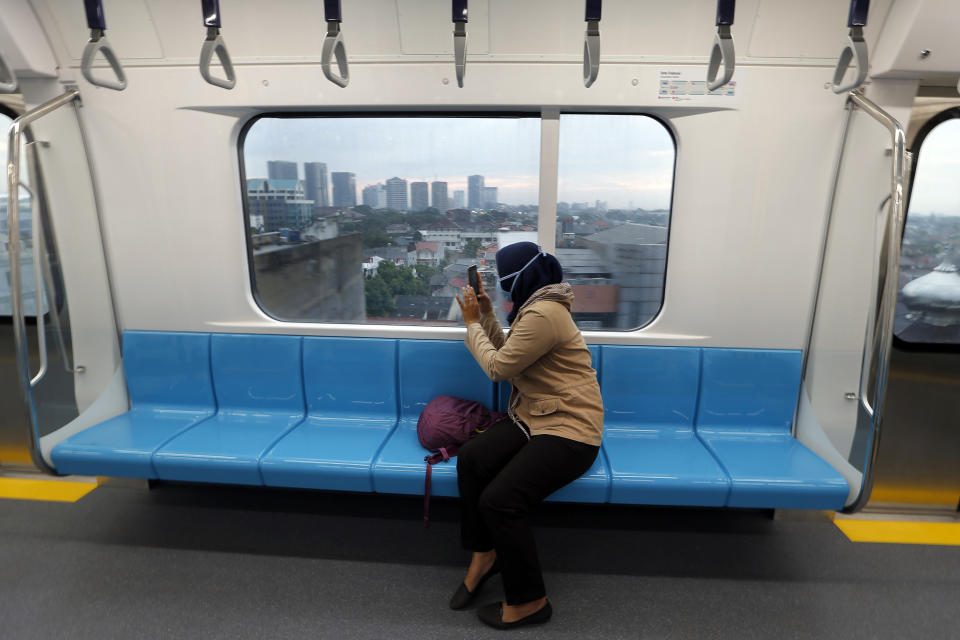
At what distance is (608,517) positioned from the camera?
122 inches

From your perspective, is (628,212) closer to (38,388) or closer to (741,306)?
(741,306)

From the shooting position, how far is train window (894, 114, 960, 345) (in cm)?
285

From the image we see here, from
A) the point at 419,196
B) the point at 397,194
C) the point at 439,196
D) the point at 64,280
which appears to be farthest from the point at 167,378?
the point at 439,196

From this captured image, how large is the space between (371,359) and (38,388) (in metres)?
1.80

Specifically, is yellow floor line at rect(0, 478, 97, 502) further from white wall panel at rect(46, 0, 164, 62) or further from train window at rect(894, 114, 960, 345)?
train window at rect(894, 114, 960, 345)

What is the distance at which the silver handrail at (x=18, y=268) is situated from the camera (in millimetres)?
2414

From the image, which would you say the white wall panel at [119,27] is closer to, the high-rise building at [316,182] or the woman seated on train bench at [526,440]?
the high-rise building at [316,182]

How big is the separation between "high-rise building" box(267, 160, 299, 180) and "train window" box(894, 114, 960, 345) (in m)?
3.63

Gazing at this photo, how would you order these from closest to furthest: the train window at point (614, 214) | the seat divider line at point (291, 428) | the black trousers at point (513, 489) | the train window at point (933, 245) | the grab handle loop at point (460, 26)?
the grab handle loop at point (460, 26)
the black trousers at point (513, 489)
the seat divider line at point (291, 428)
the train window at point (933, 245)
the train window at point (614, 214)

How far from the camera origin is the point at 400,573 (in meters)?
2.64

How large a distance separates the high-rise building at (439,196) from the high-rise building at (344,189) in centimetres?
50

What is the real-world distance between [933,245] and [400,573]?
3570mm

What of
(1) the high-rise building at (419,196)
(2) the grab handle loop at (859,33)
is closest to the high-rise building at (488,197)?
(1) the high-rise building at (419,196)

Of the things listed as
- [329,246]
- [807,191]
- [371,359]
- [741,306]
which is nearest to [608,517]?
[741,306]
